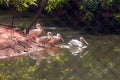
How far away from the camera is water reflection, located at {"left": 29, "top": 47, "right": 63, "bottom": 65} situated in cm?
1755

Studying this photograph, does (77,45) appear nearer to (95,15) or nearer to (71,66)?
(71,66)

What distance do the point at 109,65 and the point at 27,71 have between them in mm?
3387

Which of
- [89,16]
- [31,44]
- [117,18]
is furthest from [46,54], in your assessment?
[117,18]

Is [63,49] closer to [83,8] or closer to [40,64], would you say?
[40,64]

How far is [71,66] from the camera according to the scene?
16.0m

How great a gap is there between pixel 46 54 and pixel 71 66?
298cm

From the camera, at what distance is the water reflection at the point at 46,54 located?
17548 mm

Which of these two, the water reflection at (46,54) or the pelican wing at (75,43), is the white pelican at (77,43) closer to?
the pelican wing at (75,43)

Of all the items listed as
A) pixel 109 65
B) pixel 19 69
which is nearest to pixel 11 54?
pixel 19 69

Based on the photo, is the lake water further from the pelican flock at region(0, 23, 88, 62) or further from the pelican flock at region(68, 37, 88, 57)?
the pelican flock at region(0, 23, 88, 62)

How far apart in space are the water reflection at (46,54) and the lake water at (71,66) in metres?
0.16

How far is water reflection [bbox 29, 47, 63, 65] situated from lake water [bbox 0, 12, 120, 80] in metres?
0.16

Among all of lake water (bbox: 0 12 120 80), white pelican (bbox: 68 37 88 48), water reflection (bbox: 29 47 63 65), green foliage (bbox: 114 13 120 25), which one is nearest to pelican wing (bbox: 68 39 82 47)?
white pelican (bbox: 68 37 88 48)

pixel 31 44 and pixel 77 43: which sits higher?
pixel 31 44
